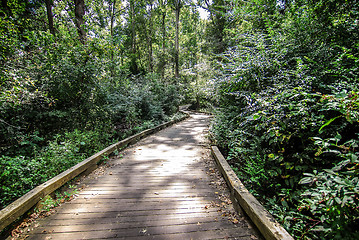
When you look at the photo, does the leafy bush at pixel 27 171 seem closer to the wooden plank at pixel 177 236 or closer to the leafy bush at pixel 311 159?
the wooden plank at pixel 177 236

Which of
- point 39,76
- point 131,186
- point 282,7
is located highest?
point 282,7

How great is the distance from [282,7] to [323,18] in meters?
2.67

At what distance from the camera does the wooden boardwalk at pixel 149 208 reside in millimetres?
2402

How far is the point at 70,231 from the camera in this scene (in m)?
2.42

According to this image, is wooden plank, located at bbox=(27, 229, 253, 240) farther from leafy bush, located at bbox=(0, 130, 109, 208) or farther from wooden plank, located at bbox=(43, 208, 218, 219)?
leafy bush, located at bbox=(0, 130, 109, 208)

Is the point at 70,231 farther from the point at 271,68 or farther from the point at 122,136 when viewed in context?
the point at 122,136

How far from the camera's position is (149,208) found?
2984 mm

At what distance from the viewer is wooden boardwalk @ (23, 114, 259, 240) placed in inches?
94.6

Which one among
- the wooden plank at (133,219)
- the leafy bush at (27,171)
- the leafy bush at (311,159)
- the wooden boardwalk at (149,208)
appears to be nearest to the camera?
the leafy bush at (311,159)

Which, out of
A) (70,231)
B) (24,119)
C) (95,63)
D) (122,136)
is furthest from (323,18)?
(24,119)

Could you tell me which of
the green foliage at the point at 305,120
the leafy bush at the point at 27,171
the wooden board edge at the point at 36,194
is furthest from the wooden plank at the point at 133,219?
the leafy bush at the point at 27,171

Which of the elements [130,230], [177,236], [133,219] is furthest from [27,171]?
[177,236]

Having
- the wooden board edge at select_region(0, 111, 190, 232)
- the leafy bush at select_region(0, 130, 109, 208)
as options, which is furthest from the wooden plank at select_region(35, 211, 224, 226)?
the leafy bush at select_region(0, 130, 109, 208)

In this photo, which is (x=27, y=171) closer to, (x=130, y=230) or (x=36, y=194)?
(x=36, y=194)
